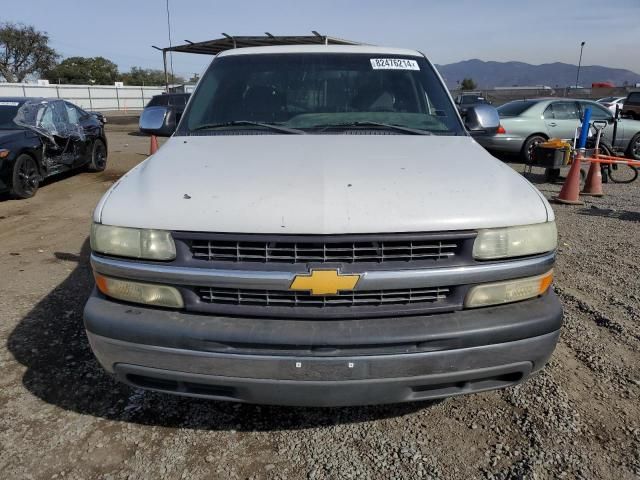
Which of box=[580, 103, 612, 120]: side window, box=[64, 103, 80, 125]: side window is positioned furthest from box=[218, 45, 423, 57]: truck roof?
box=[580, 103, 612, 120]: side window

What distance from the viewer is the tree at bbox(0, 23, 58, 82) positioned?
5328 cm

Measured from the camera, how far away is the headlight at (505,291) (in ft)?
7.14

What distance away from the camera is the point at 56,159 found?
29.8 feet

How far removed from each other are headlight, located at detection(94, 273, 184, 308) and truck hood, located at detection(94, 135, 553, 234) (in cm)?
26

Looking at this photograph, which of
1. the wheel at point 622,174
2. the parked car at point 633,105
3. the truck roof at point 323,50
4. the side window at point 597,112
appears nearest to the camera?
the truck roof at point 323,50

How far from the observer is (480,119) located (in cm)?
375

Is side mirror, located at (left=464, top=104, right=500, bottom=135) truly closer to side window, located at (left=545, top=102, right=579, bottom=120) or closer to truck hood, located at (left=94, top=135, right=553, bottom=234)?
truck hood, located at (left=94, top=135, right=553, bottom=234)

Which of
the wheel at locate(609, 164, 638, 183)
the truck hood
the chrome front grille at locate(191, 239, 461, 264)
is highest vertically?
the truck hood

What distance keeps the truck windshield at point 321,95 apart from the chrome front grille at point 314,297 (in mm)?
1365

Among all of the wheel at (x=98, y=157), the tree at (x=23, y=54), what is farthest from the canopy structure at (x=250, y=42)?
the tree at (x=23, y=54)

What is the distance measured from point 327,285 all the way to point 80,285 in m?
3.18

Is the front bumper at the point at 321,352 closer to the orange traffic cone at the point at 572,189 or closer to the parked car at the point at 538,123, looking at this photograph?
the orange traffic cone at the point at 572,189

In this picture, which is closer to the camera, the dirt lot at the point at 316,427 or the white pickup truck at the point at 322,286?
the white pickup truck at the point at 322,286

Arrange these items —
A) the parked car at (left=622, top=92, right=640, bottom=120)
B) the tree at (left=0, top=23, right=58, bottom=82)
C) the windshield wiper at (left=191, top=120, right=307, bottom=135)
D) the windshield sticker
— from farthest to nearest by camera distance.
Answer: the tree at (left=0, top=23, right=58, bottom=82) → the parked car at (left=622, top=92, right=640, bottom=120) → the windshield sticker → the windshield wiper at (left=191, top=120, right=307, bottom=135)
